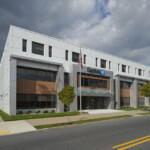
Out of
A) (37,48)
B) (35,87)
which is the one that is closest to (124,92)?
(35,87)

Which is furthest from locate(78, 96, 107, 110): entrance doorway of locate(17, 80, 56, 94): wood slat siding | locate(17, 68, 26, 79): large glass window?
locate(17, 68, 26, 79): large glass window

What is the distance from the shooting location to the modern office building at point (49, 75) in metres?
22.3

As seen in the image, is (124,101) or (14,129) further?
(124,101)

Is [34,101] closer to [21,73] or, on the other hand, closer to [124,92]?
[21,73]

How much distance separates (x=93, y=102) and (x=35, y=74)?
47.0 feet

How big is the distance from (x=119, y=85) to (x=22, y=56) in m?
23.4

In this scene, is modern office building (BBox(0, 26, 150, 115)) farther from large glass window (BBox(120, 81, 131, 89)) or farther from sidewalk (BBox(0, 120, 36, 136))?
sidewalk (BBox(0, 120, 36, 136))

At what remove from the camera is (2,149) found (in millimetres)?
7758

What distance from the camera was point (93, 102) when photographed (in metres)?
32.3

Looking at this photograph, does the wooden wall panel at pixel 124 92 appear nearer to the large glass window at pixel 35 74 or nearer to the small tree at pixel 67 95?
the large glass window at pixel 35 74

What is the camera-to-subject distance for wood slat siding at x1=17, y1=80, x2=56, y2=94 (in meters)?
22.8

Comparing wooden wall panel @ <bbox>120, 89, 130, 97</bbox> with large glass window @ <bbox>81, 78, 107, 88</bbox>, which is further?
wooden wall panel @ <bbox>120, 89, 130, 97</bbox>

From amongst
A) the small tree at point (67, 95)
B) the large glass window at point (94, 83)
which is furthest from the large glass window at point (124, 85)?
the small tree at point (67, 95)

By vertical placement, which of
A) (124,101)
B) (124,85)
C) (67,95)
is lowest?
(124,101)
